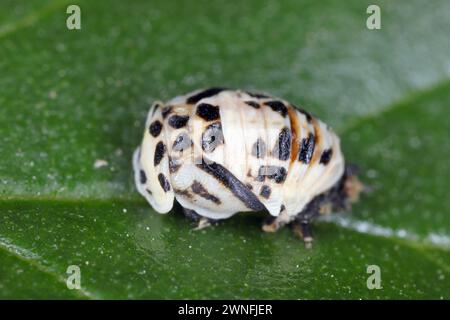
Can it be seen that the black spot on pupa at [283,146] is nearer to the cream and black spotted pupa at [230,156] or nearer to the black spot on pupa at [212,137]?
the cream and black spotted pupa at [230,156]

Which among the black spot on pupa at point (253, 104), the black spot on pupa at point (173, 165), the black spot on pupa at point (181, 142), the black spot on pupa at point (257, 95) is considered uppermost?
the black spot on pupa at point (257, 95)

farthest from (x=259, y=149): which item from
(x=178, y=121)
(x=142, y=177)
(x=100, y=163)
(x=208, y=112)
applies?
(x=100, y=163)

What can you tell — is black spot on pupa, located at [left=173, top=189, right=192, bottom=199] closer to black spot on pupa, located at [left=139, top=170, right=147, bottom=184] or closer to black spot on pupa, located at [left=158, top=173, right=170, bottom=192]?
black spot on pupa, located at [left=158, top=173, right=170, bottom=192]

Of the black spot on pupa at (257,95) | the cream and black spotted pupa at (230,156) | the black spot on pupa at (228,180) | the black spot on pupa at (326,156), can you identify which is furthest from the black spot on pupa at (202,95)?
the black spot on pupa at (326,156)

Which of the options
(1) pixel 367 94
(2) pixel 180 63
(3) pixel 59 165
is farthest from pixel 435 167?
(3) pixel 59 165

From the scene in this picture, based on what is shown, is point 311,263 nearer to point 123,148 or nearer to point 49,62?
point 123,148

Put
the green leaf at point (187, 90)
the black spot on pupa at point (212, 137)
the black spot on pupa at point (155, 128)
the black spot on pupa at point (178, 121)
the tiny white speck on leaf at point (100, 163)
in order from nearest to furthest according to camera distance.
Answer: the green leaf at point (187, 90), the black spot on pupa at point (212, 137), the black spot on pupa at point (178, 121), the black spot on pupa at point (155, 128), the tiny white speck on leaf at point (100, 163)

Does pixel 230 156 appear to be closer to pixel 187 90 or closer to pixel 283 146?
pixel 283 146
